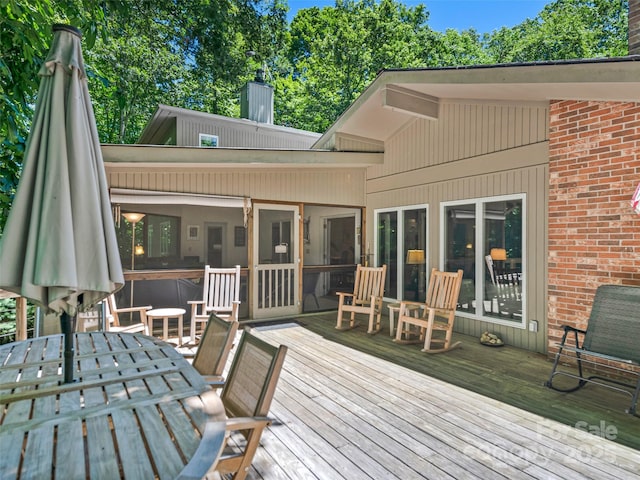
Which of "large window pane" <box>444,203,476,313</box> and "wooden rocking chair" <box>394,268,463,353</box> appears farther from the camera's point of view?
"large window pane" <box>444,203,476,313</box>

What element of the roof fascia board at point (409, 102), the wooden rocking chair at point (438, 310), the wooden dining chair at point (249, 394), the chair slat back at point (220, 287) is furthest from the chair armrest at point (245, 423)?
the roof fascia board at point (409, 102)

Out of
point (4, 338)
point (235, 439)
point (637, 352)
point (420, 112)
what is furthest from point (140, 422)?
point (420, 112)

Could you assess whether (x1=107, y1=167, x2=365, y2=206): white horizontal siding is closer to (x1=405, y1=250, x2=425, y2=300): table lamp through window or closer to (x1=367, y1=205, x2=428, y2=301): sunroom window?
(x1=367, y1=205, x2=428, y2=301): sunroom window

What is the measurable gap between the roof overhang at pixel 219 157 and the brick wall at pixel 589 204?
3.19 meters

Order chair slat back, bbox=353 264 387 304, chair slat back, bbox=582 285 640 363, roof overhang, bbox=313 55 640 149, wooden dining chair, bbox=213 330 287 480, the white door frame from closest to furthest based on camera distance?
1. wooden dining chair, bbox=213 330 287 480
2. roof overhang, bbox=313 55 640 149
3. chair slat back, bbox=582 285 640 363
4. chair slat back, bbox=353 264 387 304
5. the white door frame

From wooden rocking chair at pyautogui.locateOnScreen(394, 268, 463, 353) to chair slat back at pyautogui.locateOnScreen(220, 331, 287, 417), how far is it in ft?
10.6

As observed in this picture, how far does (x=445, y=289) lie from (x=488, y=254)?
0.76m

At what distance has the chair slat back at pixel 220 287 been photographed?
541 cm

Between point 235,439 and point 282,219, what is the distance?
14.7ft

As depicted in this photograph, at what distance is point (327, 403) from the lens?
3.17 m

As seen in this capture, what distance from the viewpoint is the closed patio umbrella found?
5.16 ft

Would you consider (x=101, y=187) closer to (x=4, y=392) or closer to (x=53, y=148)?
(x=53, y=148)

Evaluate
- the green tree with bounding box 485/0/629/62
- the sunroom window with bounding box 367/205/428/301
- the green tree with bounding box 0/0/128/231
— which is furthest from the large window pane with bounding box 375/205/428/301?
the green tree with bounding box 485/0/629/62

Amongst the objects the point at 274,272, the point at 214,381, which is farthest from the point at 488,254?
the point at 214,381
